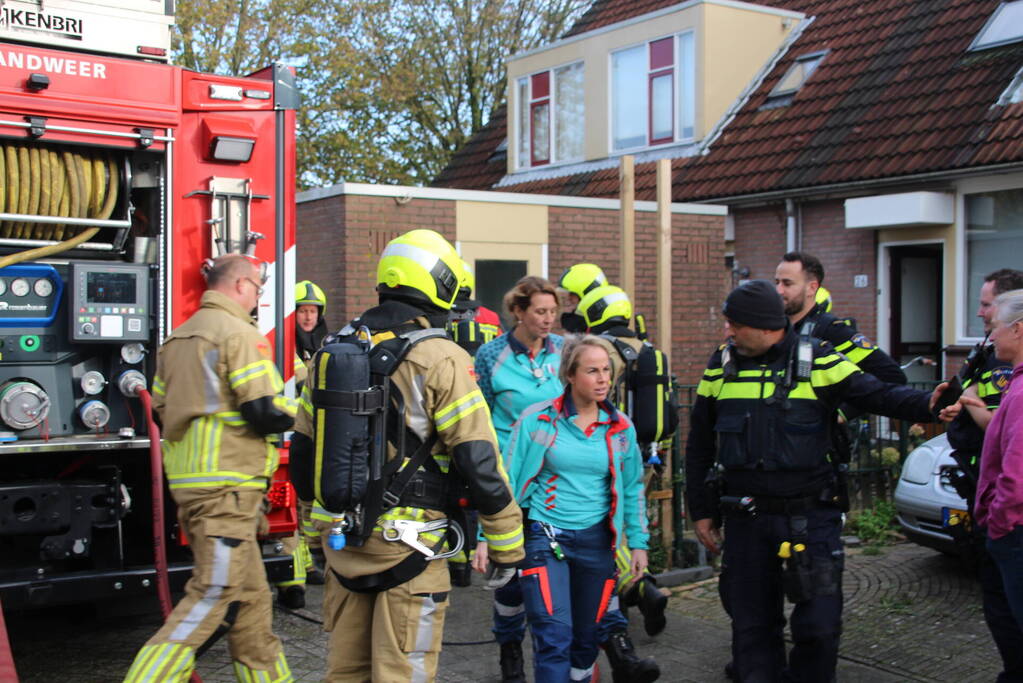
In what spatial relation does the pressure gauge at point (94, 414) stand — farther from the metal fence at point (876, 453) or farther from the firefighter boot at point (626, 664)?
the metal fence at point (876, 453)

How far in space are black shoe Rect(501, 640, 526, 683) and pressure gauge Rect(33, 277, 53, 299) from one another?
2698mm

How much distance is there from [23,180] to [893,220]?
33.9 feet

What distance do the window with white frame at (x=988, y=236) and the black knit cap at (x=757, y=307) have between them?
30.1ft

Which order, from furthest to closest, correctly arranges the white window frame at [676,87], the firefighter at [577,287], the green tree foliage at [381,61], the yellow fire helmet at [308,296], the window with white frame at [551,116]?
1. the green tree foliage at [381,61]
2. the window with white frame at [551,116]
3. the white window frame at [676,87]
4. the yellow fire helmet at [308,296]
5. the firefighter at [577,287]

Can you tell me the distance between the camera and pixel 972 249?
13.0 m

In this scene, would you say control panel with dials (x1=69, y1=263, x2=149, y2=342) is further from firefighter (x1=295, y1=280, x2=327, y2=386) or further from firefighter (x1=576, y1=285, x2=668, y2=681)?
firefighter (x1=295, y1=280, x2=327, y2=386)

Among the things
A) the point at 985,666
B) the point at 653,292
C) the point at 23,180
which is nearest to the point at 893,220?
the point at 653,292

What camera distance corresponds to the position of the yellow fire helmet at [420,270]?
3852mm

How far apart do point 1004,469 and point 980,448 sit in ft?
2.68

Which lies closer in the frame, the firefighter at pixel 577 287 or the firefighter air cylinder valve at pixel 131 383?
the firefighter air cylinder valve at pixel 131 383

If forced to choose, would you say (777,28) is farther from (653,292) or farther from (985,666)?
(985,666)

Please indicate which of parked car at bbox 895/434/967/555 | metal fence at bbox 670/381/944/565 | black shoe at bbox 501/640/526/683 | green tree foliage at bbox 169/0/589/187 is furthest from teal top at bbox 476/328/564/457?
green tree foliage at bbox 169/0/589/187

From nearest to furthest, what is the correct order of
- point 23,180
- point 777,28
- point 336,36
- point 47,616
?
point 23,180, point 47,616, point 777,28, point 336,36

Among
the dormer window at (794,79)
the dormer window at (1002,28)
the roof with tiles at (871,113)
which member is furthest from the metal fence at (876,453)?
the dormer window at (794,79)
